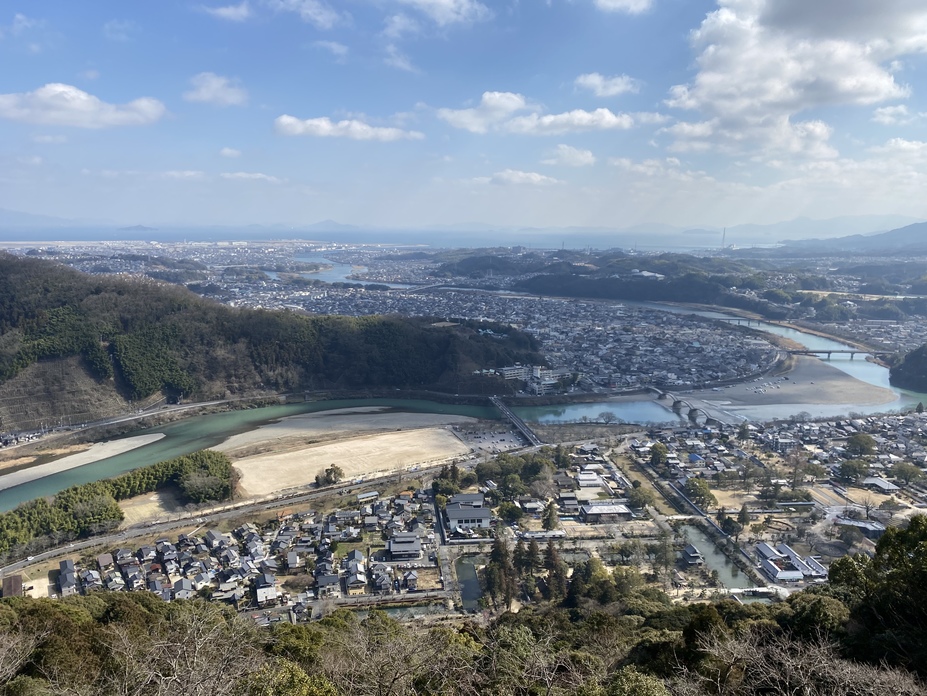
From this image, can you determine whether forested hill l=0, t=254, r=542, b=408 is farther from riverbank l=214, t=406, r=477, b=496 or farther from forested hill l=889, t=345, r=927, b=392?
forested hill l=889, t=345, r=927, b=392

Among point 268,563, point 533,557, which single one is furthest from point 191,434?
point 533,557

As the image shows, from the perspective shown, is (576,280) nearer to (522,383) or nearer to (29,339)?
(522,383)

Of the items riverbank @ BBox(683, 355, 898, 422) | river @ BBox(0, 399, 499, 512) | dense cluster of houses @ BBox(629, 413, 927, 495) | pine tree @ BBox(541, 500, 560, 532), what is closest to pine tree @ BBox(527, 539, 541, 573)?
pine tree @ BBox(541, 500, 560, 532)

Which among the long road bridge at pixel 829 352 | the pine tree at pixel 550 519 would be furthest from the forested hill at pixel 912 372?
the pine tree at pixel 550 519

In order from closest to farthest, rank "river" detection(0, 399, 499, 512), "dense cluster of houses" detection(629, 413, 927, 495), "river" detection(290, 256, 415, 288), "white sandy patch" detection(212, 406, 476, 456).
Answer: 1. "river" detection(0, 399, 499, 512)
2. "dense cluster of houses" detection(629, 413, 927, 495)
3. "white sandy patch" detection(212, 406, 476, 456)
4. "river" detection(290, 256, 415, 288)

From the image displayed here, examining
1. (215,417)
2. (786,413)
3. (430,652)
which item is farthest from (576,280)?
(430,652)

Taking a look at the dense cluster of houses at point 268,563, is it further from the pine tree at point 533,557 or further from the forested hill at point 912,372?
the forested hill at point 912,372

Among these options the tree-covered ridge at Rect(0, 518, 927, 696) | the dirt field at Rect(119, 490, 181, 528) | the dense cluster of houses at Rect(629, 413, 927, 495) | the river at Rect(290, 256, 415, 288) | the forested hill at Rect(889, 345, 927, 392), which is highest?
the river at Rect(290, 256, 415, 288)
